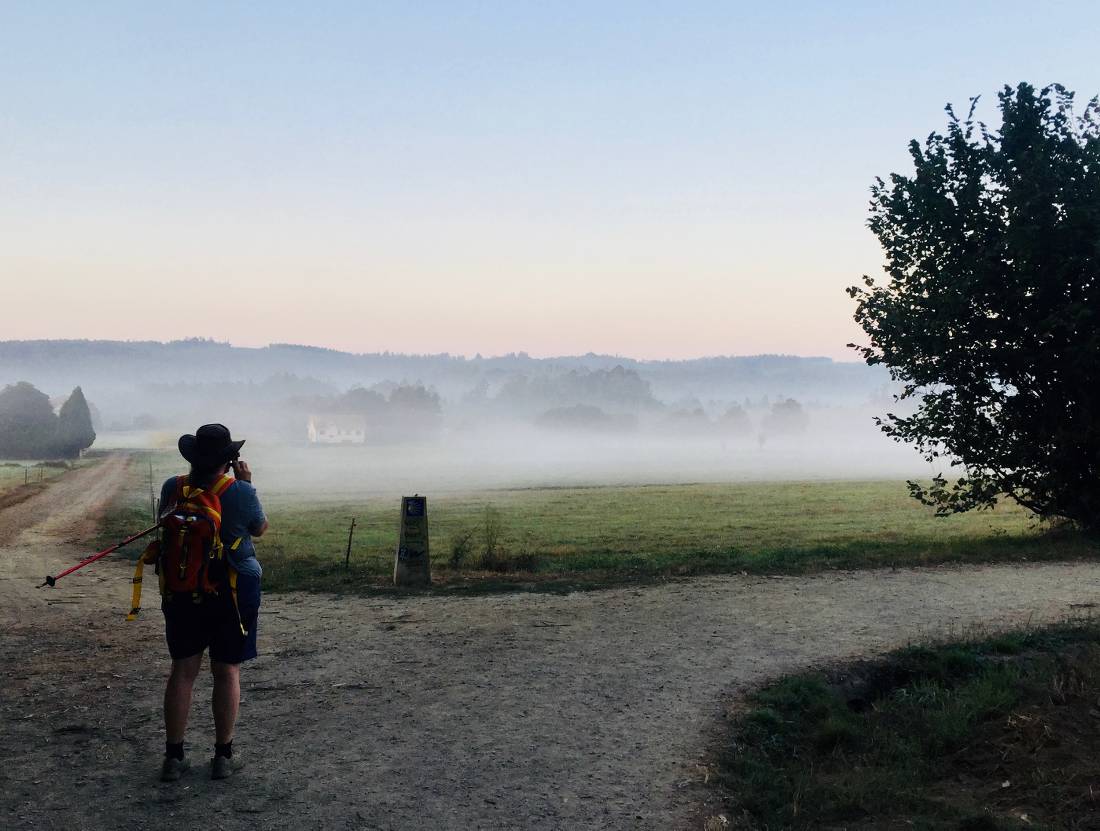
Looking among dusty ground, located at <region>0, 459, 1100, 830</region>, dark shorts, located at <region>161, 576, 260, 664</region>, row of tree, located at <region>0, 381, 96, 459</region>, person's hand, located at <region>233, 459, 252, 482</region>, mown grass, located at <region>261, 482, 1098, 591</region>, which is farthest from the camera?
row of tree, located at <region>0, 381, 96, 459</region>

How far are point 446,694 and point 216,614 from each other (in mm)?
2976

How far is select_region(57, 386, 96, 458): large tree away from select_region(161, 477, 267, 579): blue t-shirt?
94046mm

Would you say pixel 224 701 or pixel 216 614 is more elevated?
pixel 216 614

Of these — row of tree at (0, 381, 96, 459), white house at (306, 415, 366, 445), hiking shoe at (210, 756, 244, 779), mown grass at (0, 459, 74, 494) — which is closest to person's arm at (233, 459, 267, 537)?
hiking shoe at (210, 756, 244, 779)

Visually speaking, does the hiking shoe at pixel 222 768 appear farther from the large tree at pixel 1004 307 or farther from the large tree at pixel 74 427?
the large tree at pixel 74 427

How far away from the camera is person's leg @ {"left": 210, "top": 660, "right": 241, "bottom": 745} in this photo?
656 cm

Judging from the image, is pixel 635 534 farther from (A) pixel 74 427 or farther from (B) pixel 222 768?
(A) pixel 74 427

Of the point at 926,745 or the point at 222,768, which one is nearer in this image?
the point at 222,768

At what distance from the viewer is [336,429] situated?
15488 centimetres

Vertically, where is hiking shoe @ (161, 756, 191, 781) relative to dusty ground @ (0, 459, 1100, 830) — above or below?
above

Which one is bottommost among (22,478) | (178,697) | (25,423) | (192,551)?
(22,478)

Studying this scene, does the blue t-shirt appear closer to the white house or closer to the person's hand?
the person's hand

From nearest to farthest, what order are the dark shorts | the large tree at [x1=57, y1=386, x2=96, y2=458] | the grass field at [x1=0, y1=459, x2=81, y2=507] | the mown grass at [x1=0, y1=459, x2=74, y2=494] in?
the dark shorts → the grass field at [x1=0, y1=459, x2=81, y2=507] → the mown grass at [x1=0, y1=459, x2=74, y2=494] → the large tree at [x1=57, y1=386, x2=96, y2=458]

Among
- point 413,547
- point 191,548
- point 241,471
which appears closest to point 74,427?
point 413,547
